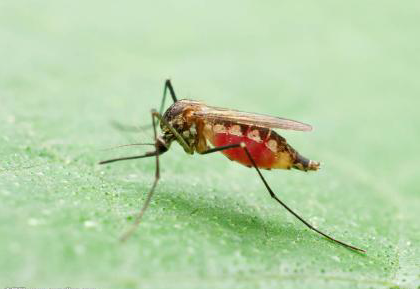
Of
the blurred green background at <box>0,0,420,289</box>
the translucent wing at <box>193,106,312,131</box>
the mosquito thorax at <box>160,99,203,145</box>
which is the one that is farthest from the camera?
the mosquito thorax at <box>160,99,203,145</box>

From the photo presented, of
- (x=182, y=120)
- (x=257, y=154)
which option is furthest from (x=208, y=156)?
(x=257, y=154)

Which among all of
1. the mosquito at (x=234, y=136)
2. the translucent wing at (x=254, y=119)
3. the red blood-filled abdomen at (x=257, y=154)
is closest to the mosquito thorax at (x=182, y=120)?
the mosquito at (x=234, y=136)

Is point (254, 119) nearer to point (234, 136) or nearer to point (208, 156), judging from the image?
point (234, 136)

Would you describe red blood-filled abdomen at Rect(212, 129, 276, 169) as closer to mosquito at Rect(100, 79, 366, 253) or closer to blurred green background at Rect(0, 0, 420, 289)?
mosquito at Rect(100, 79, 366, 253)

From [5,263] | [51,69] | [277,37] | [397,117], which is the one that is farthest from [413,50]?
[5,263]

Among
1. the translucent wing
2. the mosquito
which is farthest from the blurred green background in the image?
the translucent wing

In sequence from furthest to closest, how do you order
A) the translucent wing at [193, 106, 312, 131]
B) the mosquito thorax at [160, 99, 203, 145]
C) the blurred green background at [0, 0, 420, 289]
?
the mosquito thorax at [160, 99, 203, 145], the translucent wing at [193, 106, 312, 131], the blurred green background at [0, 0, 420, 289]

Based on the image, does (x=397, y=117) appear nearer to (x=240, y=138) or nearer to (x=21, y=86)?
(x=240, y=138)

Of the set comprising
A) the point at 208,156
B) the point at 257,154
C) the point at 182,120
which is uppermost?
the point at 182,120
